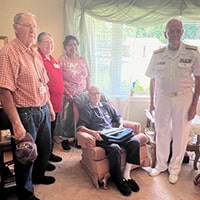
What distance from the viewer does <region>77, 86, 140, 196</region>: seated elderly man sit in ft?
7.75

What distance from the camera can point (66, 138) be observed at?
137 inches

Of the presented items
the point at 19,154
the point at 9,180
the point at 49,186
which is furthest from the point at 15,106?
the point at 49,186

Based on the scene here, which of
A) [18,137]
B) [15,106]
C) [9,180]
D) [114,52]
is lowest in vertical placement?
[9,180]

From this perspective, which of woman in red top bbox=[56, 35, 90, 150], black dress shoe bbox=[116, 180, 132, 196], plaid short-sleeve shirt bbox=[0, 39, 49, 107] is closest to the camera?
plaid short-sleeve shirt bbox=[0, 39, 49, 107]

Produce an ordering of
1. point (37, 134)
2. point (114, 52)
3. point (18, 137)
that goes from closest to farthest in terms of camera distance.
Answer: point (18, 137) → point (37, 134) → point (114, 52)

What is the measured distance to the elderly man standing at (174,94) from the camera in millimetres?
2402

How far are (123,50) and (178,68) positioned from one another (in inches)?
52.4

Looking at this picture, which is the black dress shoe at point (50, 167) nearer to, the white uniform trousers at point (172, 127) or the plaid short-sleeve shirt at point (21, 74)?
the plaid short-sleeve shirt at point (21, 74)

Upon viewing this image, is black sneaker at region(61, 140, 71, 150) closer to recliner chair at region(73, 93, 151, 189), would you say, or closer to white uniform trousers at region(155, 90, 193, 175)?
recliner chair at region(73, 93, 151, 189)

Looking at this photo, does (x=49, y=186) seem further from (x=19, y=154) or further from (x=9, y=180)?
(x=19, y=154)

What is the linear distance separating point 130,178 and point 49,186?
0.78m

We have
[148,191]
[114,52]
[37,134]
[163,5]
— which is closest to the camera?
[37,134]

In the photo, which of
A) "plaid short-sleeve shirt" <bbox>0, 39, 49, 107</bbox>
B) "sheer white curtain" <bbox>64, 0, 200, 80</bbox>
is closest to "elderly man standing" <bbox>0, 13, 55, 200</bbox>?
"plaid short-sleeve shirt" <bbox>0, 39, 49, 107</bbox>

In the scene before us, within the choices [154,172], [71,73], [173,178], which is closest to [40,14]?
[71,73]
